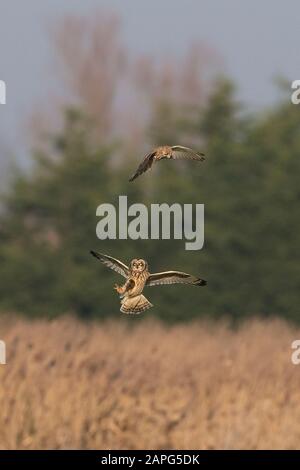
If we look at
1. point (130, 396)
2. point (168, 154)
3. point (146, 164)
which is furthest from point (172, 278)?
point (130, 396)

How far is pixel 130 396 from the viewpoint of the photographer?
512 inches

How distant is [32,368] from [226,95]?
1119cm

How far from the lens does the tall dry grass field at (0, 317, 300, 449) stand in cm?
1247

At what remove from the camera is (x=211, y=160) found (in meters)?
24.6

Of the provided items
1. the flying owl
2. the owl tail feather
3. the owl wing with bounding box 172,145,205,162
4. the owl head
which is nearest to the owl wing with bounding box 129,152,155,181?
the flying owl

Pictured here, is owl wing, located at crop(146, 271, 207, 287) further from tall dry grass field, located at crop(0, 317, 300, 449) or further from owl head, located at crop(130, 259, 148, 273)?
tall dry grass field, located at crop(0, 317, 300, 449)

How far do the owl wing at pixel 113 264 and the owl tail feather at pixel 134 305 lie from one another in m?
0.11

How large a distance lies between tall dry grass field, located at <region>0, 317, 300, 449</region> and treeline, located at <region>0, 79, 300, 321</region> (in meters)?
10.0

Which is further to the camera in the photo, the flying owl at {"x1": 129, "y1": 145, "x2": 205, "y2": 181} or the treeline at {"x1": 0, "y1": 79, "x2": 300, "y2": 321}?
the treeline at {"x1": 0, "y1": 79, "x2": 300, "y2": 321}
